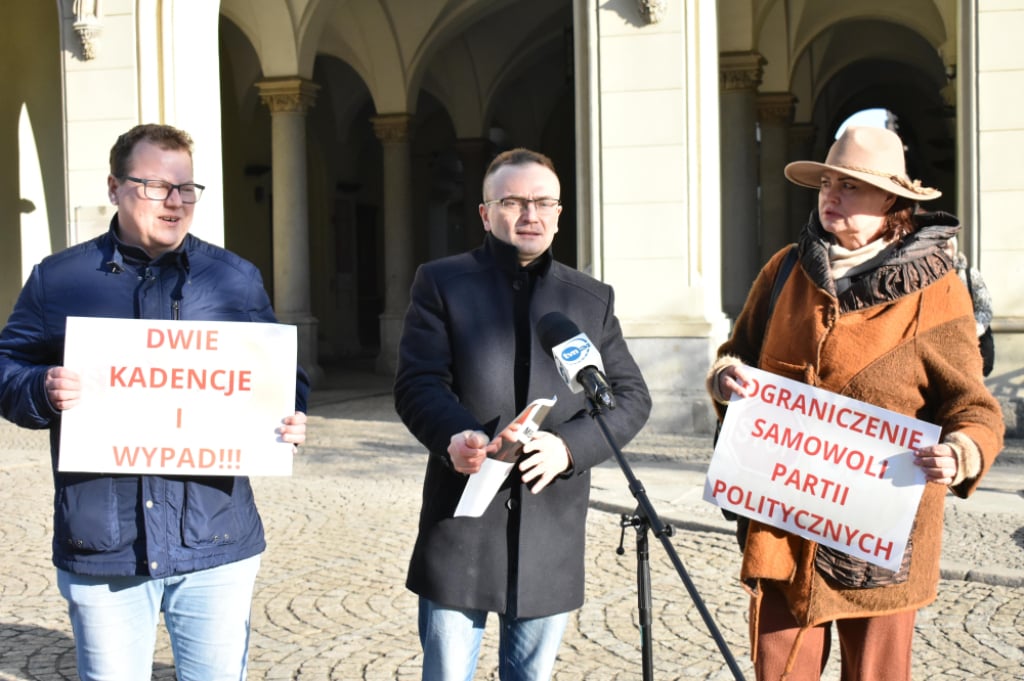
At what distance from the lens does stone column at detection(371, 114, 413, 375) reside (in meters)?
18.6

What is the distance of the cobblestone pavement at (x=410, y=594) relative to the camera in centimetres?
441

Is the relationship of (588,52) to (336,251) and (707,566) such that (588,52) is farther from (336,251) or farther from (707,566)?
(336,251)

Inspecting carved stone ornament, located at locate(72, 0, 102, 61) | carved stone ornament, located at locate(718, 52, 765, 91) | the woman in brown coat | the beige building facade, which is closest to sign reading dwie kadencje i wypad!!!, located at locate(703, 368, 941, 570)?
the woman in brown coat

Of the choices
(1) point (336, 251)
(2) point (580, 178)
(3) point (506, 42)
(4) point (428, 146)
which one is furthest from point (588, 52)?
(4) point (428, 146)

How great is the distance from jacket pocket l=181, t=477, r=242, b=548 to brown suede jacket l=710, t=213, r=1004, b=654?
4.28ft

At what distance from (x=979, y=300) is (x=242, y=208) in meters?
16.8

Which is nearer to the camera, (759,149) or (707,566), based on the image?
(707,566)

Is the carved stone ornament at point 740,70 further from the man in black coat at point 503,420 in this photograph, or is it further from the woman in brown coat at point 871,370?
the man in black coat at point 503,420

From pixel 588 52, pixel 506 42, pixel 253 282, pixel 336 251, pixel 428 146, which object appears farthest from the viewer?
pixel 428 146

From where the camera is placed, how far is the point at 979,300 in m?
6.93

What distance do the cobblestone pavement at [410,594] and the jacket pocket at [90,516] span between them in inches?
70.0

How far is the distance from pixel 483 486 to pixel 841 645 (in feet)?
3.46

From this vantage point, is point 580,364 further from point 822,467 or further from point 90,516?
point 90,516

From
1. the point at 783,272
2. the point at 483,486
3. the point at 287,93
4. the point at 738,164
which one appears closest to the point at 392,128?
the point at 287,93
